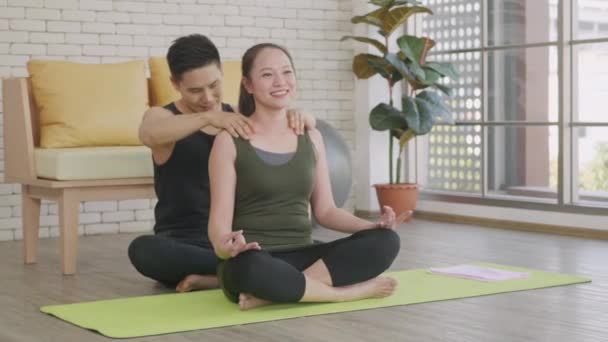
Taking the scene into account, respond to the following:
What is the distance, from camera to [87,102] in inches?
194

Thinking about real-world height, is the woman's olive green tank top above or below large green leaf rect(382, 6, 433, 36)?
below

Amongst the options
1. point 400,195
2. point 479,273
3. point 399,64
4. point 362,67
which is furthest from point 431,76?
point 479,273

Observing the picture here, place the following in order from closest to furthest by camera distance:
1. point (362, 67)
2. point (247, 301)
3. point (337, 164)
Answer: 1. point (247, 301)
2. point (337, 164)
3. point (362, 67)

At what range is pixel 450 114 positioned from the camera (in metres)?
6.16

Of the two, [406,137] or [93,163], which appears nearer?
[93,163]

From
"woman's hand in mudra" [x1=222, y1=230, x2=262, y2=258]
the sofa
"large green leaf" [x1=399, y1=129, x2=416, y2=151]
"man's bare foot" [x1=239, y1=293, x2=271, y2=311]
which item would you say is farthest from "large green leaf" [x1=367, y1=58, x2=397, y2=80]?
"woman's hand in mudra" [x1=222, y1=230, x2=262, y2=258]

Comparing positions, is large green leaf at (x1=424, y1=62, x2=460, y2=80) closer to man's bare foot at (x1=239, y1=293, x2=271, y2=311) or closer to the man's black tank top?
the man's black tank top

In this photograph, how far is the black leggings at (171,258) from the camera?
3.65 m

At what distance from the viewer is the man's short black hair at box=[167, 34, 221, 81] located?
11.8 ft

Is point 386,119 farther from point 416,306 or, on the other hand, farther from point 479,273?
point 416,306

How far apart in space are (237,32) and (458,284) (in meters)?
3.13

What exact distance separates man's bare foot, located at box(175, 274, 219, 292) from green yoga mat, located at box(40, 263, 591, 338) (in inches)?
2.6

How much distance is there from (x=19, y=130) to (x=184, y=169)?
1221mm

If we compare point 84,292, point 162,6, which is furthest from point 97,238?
point 84,292
